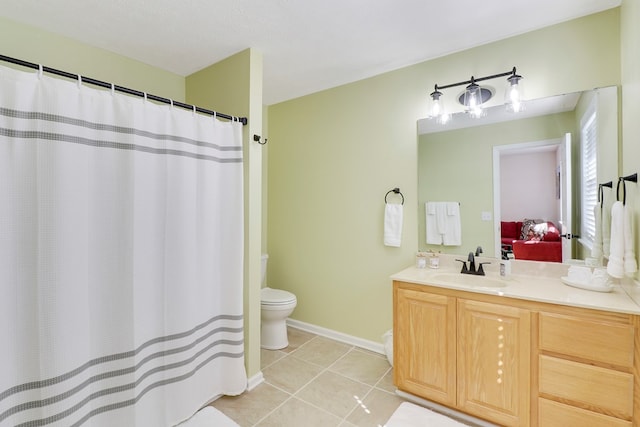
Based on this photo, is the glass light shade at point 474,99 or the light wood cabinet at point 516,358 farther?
the glass light shade at point 474,99

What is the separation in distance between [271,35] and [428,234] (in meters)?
1.89

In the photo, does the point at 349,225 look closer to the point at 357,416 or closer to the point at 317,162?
the point at 317,162

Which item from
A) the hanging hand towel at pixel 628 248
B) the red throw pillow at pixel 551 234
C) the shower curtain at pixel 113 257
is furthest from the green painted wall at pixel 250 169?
the hanging hand towel at pixel 628 248

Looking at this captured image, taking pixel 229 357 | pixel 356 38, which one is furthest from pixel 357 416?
pixel 356 38

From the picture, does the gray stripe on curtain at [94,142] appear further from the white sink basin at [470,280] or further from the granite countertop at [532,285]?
the white sink basin at [470,280]

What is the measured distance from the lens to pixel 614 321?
1.41 metres

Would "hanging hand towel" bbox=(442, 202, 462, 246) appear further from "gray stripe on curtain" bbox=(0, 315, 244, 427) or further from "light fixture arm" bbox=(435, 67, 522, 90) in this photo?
"gray stripe on curtain" bbox=(0, 315, 244, 427)

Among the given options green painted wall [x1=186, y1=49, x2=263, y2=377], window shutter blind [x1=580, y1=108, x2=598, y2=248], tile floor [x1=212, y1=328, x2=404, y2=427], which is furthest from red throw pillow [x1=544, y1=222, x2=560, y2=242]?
green painted wall [x1=186, y1=49, x2=263, y2=377]

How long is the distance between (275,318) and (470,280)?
5.45 feet

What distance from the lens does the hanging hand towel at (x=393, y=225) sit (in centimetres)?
255

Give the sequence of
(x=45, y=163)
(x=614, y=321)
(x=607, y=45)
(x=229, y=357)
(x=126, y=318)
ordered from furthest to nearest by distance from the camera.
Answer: (x=229, y=357) → (x=607, y=45) → (x=126, y=318) → (x=614, y=321) → (x=45, y=163)

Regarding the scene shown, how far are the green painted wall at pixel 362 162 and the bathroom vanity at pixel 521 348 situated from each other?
0.67 meters

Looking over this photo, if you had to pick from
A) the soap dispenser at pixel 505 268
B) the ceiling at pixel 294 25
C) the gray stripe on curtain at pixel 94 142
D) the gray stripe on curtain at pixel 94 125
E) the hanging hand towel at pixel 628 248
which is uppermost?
the ceiling at pixel 294 25

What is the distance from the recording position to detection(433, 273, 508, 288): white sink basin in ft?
6.47
